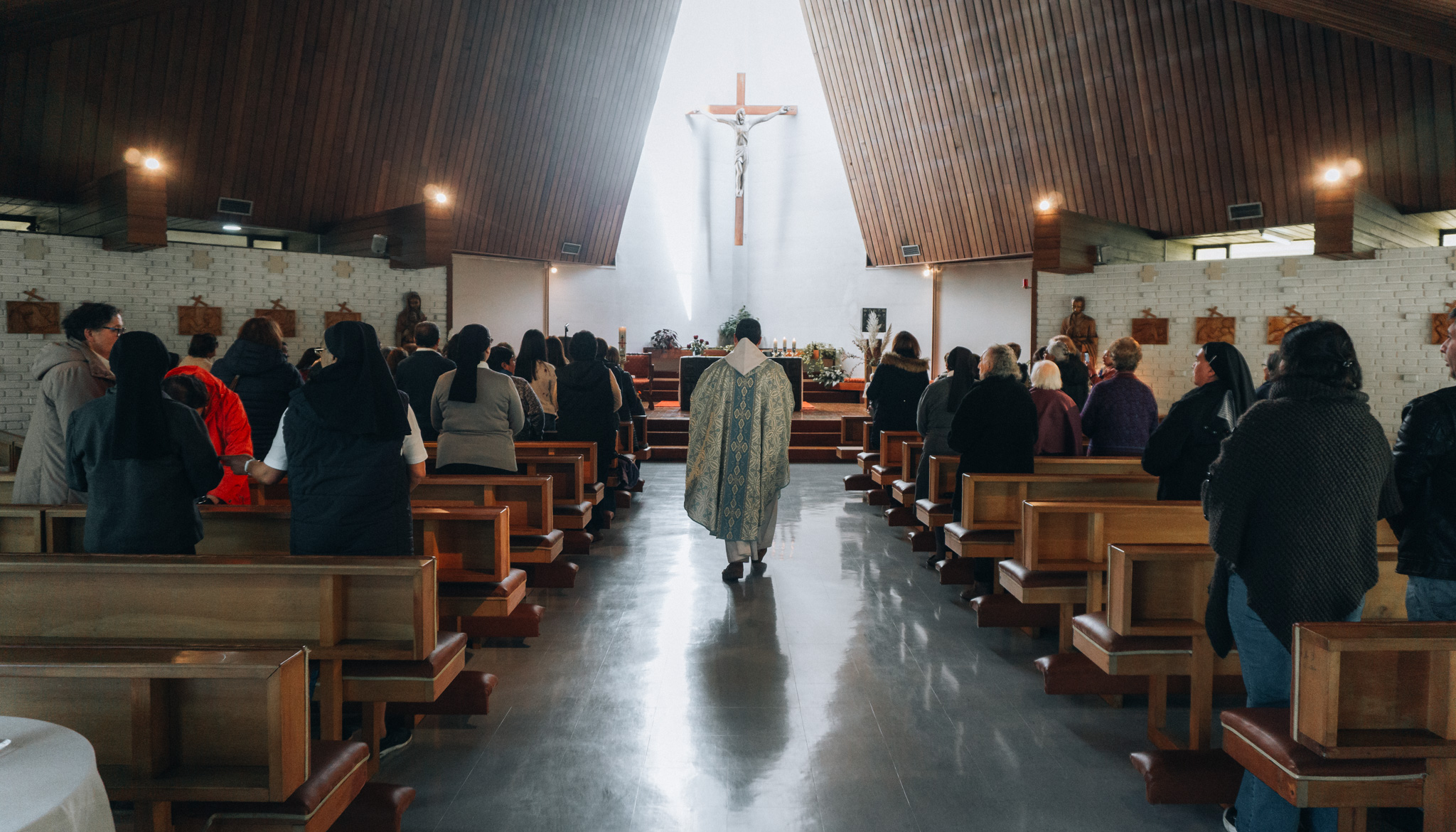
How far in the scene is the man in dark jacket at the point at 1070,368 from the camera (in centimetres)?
509

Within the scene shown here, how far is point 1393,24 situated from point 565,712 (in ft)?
23.5

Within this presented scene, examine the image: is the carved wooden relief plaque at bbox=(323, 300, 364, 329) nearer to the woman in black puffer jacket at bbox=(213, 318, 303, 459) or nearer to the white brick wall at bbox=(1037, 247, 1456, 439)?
the woman in black puffer jacket at bbox=(213, 318, 303, 459)

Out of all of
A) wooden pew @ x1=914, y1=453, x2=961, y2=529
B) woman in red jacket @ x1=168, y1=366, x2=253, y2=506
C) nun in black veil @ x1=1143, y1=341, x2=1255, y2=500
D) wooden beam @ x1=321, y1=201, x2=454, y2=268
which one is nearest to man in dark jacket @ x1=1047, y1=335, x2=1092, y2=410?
wooden pew @ x1=914, y1=453, x2=961, y2=529

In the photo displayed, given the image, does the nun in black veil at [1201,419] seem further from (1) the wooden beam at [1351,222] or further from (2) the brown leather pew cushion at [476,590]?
(1) the wooden beam at [1351,222]

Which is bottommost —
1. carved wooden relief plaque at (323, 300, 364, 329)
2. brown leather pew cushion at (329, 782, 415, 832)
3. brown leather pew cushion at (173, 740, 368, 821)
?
brown leather pew cushion at (329, 782, 415, 832)

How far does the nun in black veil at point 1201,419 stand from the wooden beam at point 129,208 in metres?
8.48

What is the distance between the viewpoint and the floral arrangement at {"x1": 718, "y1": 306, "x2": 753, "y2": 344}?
14477 millimetres

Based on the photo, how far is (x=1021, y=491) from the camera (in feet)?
12.7

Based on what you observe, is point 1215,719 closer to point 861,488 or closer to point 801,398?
point 861,488

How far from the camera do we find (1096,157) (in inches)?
399

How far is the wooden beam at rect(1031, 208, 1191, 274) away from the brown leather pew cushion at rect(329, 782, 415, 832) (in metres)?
9.26

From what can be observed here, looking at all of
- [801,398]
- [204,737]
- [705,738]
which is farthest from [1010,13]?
[204,737]

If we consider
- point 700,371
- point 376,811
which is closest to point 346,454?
point 376,811

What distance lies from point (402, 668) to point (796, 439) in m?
8.14
